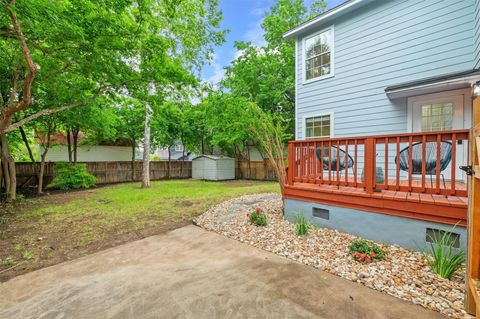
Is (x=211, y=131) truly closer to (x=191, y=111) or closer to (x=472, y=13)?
(x=191, y=111)

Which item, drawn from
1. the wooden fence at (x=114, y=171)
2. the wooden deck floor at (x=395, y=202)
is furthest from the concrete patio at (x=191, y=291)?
the wooden fence at (x=114, y=171)

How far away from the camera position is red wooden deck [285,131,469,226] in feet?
9.07

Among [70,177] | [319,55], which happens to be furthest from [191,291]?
[70,177]

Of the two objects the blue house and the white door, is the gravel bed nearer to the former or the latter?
the blue house

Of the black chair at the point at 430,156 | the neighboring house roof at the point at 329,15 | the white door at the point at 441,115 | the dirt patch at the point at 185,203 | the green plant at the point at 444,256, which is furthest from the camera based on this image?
the dirt patch at the point at 185,203

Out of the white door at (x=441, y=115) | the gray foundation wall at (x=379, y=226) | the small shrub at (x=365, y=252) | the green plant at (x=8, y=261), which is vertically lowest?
the green plant at (x=8, y=261)

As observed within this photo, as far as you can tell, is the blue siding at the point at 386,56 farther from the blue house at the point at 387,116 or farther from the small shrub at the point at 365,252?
the small shrub at the point at 365,252

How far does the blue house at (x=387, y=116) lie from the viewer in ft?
9.96

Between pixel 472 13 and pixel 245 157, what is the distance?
42.1 ft

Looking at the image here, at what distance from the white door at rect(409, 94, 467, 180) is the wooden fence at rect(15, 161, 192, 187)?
13.2 m

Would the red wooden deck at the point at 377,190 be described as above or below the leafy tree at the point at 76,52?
below

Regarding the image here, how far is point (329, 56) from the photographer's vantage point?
261 inches

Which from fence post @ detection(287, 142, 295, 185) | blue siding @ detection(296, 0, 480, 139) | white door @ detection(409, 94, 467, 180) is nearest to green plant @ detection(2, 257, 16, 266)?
fence post @ detection(287, 142, 295, 185)

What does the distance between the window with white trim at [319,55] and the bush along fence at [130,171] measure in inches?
292
